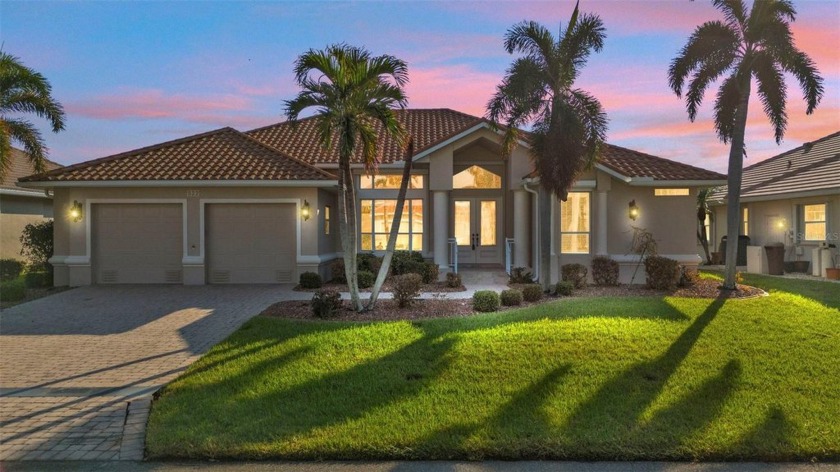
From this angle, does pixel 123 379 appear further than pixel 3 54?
No

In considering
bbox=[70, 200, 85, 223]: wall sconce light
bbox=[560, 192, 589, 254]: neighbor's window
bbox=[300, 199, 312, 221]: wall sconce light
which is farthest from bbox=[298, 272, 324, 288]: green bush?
bbox=[560, 192, 589, 254]: neighbor's window

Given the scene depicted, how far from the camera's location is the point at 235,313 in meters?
11.0

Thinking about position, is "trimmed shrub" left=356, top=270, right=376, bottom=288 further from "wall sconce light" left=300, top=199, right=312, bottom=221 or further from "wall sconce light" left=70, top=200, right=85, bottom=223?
"wall sconce light" left=70, top=200, right=85, bottom=223

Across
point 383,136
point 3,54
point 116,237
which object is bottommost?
point 116,237

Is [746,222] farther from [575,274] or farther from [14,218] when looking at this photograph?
[14,218]

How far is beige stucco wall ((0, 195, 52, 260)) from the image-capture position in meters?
19.1

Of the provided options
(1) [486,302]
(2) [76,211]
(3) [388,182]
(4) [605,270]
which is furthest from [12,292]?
(4) [605,270]

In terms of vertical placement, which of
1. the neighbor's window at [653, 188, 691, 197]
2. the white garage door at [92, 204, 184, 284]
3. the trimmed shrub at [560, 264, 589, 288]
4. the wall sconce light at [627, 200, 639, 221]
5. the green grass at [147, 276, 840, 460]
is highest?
the neighbor's window at [653, 188, 691, 197]

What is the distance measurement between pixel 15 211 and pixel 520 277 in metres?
18.8

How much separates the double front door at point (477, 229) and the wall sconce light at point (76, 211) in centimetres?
1123

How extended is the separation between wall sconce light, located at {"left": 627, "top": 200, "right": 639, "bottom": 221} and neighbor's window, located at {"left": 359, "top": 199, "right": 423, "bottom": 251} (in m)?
6.44

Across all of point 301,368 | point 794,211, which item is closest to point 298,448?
point 301,368

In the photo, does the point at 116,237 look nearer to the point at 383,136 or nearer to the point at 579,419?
the point at 383,136

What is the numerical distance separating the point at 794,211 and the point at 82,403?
71.4 ft
